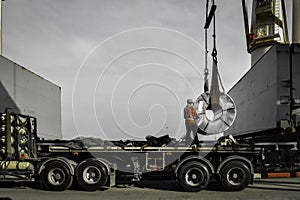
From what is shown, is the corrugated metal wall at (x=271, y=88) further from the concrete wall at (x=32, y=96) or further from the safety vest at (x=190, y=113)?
the concrete wall at (x=32, y=96)

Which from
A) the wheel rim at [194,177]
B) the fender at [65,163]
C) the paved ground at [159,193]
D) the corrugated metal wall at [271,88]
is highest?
the corrugated metal wall at [271,88]

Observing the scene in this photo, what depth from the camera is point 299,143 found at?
1039 cm

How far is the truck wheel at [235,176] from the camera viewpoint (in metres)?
10.1

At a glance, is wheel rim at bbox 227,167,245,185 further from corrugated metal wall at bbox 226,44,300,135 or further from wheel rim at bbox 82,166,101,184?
wheel rim at bbox 82,166,101,184

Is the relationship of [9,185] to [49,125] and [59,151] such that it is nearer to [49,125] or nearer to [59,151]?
[59,151]

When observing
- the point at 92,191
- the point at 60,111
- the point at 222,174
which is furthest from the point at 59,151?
the point at 60,111

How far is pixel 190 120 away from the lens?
1130 cm

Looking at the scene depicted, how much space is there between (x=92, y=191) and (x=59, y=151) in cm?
154

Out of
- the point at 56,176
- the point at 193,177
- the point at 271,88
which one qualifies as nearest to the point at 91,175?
the point at 56,176

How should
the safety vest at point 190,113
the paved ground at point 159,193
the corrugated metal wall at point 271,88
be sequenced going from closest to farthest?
1. the paved ground at point 159,193
2. the corrugated metal wall at point 271,88
3. the safety vest at point 190,113

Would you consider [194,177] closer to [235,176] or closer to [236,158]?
[235,176]

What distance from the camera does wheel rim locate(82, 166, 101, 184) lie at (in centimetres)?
1014

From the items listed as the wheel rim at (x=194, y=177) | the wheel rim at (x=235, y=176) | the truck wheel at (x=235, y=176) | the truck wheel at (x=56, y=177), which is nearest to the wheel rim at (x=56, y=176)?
the truck wheel at (x=56, y=177)

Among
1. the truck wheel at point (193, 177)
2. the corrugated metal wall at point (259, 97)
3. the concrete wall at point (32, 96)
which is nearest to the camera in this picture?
the truck wheel at point (193, 177)
